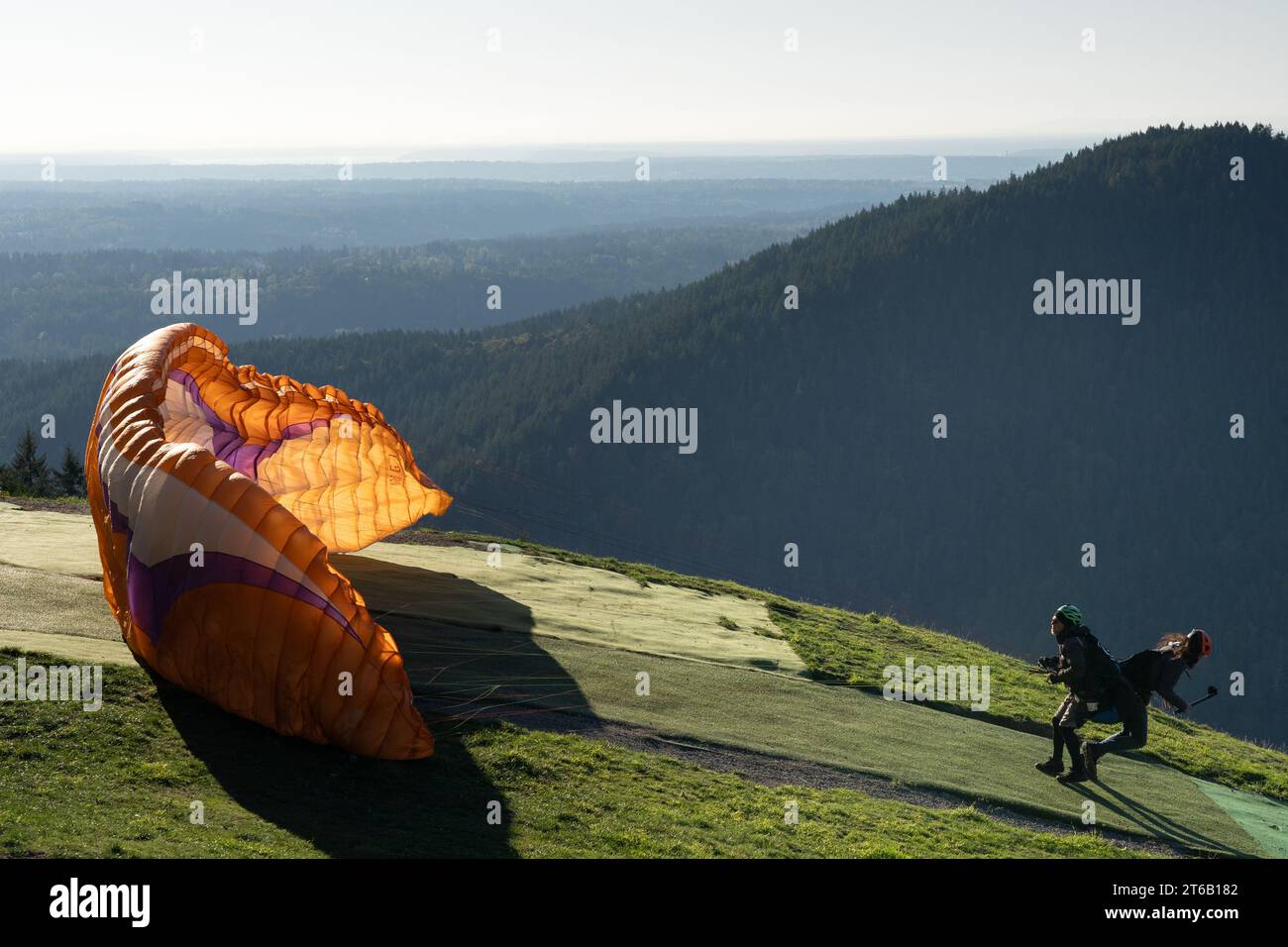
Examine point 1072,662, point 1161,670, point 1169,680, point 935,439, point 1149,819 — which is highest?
point 1072,662

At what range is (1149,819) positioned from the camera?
16188 mm

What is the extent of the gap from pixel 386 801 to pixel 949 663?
54.5 ft

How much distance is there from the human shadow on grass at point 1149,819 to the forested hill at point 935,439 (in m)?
115

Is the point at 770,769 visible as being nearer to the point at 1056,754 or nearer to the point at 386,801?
the point at 1056,754

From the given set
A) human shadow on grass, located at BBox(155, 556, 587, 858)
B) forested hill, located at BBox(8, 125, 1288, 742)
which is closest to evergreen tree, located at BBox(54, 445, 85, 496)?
forested hill, located at BBox(8, 125, 1288, 742)

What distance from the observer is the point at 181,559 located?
46.9 feet

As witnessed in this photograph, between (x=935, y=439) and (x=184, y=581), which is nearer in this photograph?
(x=184, y=581)

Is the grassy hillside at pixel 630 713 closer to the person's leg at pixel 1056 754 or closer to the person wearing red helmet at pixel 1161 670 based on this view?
the person's leg at pixel 1056 754

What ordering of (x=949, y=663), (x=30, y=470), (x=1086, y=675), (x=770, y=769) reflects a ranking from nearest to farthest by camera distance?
(x=1086, y=675) < (x=770, y=769) < (x=949, y=663) < (x=30, y=470)

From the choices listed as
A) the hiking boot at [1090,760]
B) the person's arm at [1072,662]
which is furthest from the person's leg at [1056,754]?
the person's arm at [1072,662]

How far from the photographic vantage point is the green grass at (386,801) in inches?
452

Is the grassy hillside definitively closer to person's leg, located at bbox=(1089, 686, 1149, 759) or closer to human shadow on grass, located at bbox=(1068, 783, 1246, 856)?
human shadow on grass, located at bbox=(1068, 783, 1246, 856)

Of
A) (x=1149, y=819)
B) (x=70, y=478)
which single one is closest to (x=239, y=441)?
(x=1149, y=819)
